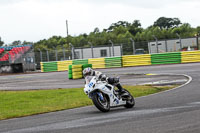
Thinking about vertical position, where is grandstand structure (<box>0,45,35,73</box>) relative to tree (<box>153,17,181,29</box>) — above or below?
below

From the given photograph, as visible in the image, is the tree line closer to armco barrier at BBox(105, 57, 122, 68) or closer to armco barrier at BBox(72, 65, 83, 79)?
armco barrier at BBox(105, 57, 122, 68)

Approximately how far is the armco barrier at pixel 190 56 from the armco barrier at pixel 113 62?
631 centimetres

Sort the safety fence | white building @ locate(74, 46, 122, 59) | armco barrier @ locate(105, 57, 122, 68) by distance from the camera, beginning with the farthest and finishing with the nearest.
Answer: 1. white building @ locate(74, 46, 122, 59)
2. armco barrier @ locate(105, 57, 122, 68)
3. the safety fence

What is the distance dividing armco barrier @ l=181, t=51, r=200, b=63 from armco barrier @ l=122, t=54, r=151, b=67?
3.36m

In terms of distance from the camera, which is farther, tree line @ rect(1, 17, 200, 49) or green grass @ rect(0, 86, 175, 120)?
tree line @ rect(1, 17, 200, 49)

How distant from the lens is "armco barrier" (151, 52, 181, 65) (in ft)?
117

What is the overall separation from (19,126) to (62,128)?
1438mm

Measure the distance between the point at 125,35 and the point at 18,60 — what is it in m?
72.2

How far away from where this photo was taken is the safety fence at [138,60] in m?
35.0

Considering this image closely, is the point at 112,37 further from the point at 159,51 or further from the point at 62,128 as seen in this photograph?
the point at 62,128

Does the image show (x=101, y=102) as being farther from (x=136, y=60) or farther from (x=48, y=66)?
(x=48, y=66)

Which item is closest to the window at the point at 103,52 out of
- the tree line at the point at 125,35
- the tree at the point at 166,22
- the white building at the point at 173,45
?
the white building at the point at 173,45

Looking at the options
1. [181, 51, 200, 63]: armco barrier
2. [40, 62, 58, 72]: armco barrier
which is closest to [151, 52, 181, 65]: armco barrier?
[181, 51, 200, 63]: armco barrier

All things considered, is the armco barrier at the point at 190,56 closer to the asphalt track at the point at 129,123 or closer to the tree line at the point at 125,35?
the asphalt track at the point at 129,123
